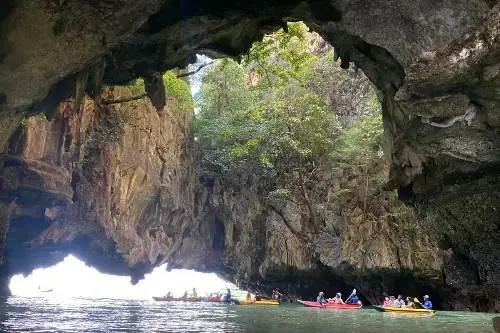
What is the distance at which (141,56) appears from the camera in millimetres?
9797

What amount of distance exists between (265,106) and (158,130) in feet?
17.7

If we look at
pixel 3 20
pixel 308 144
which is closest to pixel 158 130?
pixel 308 144

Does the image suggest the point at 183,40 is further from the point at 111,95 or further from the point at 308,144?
the point at 308,144

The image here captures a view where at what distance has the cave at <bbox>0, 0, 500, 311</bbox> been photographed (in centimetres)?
709

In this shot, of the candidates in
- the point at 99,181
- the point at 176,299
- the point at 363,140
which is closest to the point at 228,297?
the point at 176,299

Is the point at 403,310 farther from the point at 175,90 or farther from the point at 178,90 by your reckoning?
the point at 178,90

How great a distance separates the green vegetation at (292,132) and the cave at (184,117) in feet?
8.40

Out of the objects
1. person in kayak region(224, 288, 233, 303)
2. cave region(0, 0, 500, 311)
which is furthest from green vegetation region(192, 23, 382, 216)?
person in kayak region(224, 288, 233, 303)

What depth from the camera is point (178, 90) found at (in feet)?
69.3

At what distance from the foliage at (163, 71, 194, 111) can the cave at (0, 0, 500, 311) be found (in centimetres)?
136

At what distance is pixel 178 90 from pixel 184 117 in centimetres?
265

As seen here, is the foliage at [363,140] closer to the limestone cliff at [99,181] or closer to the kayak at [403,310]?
the kayak at [403,310]

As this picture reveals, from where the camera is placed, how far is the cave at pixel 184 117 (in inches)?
279

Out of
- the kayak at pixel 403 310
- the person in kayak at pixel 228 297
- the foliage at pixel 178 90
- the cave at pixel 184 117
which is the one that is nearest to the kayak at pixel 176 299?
the person in kayak at pixel 228 297
